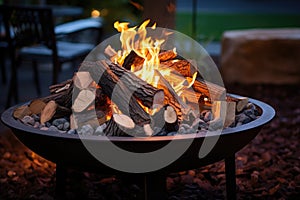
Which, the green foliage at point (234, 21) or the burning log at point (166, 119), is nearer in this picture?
the burning log at point (166, 119)

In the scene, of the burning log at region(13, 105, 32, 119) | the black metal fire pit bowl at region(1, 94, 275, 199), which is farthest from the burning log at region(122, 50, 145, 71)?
the black metal fire pit bowl at region(1, 94, 275, 199)

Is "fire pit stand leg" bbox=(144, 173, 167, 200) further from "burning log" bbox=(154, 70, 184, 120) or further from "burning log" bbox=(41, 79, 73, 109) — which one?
"burning log" bbox=(41, 79, 73, 109)

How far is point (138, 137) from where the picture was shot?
2033 mm

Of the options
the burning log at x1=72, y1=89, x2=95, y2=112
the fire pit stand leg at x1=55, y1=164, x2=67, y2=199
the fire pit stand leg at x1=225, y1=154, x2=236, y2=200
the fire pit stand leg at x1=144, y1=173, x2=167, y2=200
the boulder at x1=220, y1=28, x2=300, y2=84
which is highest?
the burning log at x1=72, y1=89, x2=95, y2=112

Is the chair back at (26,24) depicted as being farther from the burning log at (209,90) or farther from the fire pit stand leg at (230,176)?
the fire pit stand leg at (230,176)

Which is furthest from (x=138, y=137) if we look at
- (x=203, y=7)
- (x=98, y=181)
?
(x=203, y=7)

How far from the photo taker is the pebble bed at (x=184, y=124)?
2227 mm

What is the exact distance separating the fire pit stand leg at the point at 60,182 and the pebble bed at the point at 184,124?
1.01 feet

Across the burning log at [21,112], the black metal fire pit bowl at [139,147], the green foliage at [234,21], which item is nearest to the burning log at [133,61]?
the burning log at [21,112]

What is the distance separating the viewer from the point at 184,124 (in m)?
2.28

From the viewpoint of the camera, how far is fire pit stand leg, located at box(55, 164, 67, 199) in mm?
2626

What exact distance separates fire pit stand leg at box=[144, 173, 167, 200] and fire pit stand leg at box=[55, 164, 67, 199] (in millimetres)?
625

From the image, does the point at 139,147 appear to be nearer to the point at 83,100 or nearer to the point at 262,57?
the point at 83,100

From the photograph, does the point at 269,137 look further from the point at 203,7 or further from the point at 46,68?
the point at 203,7
